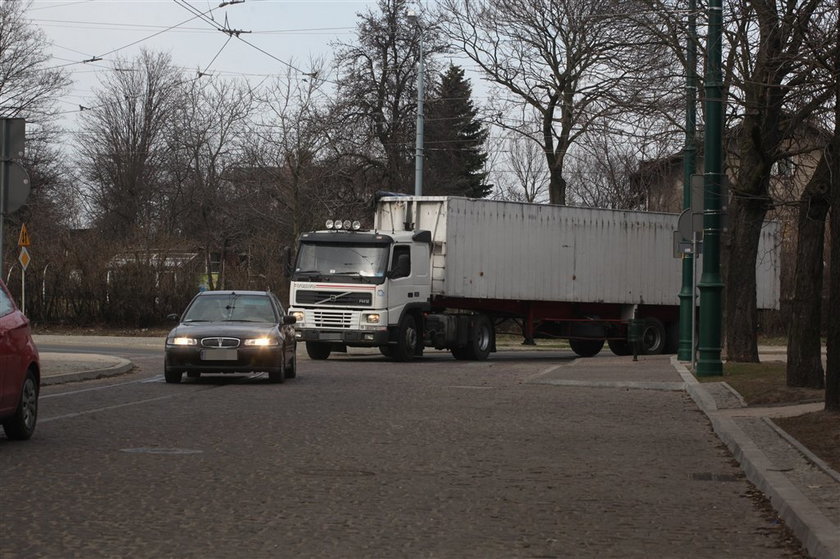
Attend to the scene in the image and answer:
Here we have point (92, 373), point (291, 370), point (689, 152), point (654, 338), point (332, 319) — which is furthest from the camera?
point (654, 338)

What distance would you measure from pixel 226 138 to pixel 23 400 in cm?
4999

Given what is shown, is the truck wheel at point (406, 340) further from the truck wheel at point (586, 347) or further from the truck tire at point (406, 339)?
the truck wheel at point (586, 347)

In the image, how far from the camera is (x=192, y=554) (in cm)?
684

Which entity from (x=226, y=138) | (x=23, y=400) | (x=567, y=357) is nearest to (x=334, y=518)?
(x=23, y=400)

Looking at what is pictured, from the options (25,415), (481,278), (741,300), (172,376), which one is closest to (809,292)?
(741,300)

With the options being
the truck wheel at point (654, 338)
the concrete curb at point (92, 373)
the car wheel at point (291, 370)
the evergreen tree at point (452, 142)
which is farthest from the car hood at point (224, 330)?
the evergreen tree at point (452, 142)

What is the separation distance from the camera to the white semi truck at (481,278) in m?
29.2

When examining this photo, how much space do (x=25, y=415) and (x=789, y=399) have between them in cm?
939

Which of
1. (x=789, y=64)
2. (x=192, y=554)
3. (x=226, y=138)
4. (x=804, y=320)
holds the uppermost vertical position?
(x=226, y=138)

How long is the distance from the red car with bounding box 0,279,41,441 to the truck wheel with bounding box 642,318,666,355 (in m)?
25.3

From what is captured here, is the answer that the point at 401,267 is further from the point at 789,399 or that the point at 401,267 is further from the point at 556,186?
the point at 556,186

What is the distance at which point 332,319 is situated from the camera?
29156 millimetres

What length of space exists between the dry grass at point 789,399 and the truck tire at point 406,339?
7.83 m

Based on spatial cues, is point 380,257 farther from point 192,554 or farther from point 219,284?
point 192,554
